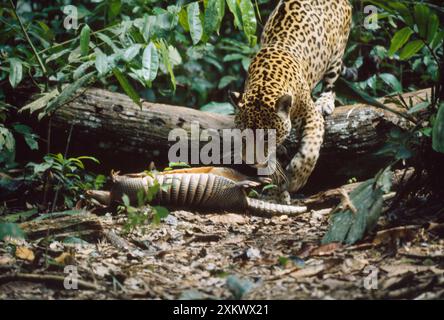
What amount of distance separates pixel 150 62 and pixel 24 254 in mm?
1809

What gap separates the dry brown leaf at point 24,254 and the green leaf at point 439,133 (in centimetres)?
289

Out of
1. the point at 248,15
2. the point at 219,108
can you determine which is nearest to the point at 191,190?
the point at 248,15

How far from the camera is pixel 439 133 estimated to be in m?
4.04

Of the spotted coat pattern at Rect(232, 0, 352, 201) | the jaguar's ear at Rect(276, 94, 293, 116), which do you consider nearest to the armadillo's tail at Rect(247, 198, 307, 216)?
the spotted coat pattern at Rect(232, 0, 352, 201)

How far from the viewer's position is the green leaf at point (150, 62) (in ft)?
15.9

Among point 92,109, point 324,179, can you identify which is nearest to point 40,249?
point 92,109

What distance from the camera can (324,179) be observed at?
6852 millimetres

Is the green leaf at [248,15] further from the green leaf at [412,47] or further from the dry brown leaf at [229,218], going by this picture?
the dry brown leaf at [229,218]

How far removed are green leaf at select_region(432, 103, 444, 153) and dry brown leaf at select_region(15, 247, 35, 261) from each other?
9.50ft

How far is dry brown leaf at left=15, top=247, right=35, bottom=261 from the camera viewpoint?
4.19 m

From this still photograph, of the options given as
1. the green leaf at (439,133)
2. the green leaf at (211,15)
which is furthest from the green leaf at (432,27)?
the green leaf at (211,15)

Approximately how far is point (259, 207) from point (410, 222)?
1.67 meters

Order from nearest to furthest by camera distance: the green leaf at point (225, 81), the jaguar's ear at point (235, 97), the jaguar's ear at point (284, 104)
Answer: the jaguar's ear at point (284, 104) → the jaguar's ear at point (235, 97) → the green leaf at point (225, 81)

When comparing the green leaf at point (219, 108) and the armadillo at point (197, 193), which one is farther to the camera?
the green leaf at point (219, 108)
